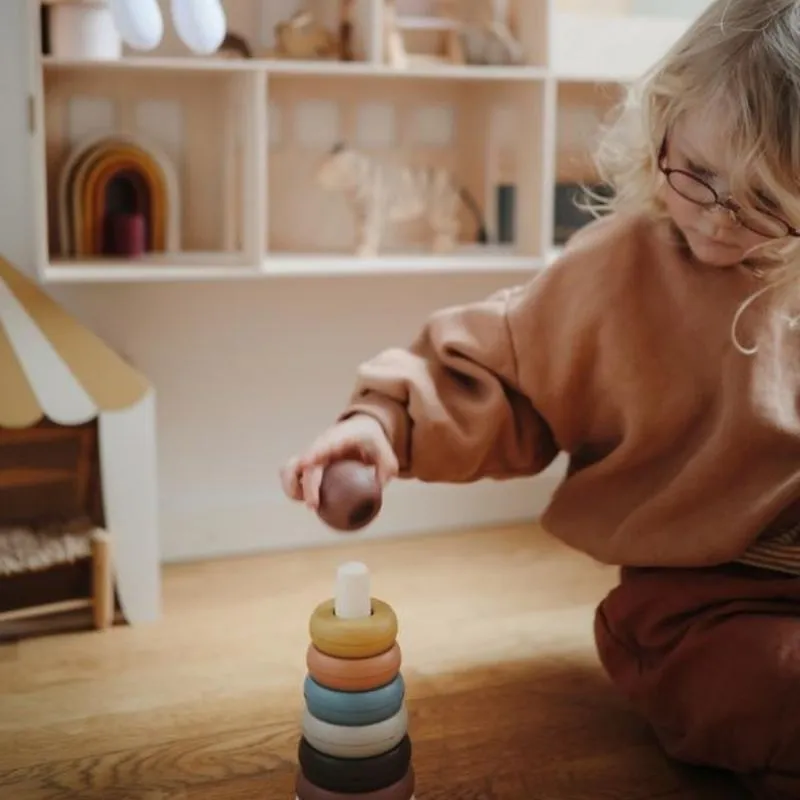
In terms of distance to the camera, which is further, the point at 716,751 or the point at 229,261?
the point at 229,261

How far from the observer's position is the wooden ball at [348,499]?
2.83 feet

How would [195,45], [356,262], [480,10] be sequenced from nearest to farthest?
[195,45] → [356,262] → [480,10]

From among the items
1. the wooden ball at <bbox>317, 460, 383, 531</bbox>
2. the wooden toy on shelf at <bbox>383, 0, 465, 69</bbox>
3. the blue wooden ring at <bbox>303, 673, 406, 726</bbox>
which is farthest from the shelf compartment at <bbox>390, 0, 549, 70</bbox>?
the blue wooden ring at <bbox>303, 673, 406, 726</bbox>

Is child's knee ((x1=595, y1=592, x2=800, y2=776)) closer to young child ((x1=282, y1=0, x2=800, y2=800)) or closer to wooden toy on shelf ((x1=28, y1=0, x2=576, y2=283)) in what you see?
young child ((x1=282, y1=0, x2=800, y2=800))

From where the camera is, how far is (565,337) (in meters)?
1.14

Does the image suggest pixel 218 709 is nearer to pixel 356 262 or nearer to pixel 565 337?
pixel 565 337

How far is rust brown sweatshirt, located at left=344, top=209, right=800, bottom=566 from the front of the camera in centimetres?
108

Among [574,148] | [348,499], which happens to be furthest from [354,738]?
[574,148]

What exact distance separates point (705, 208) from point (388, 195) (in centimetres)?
75

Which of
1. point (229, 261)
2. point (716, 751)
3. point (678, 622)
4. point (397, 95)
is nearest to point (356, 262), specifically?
point (229, 261)

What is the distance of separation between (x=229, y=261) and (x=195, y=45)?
0.96 ft

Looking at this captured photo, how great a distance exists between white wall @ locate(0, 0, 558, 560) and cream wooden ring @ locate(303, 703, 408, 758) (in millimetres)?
830

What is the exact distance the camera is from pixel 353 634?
0.86 metres

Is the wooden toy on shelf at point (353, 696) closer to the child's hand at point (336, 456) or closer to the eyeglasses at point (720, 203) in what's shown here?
the child's hand at point (336, 456)
